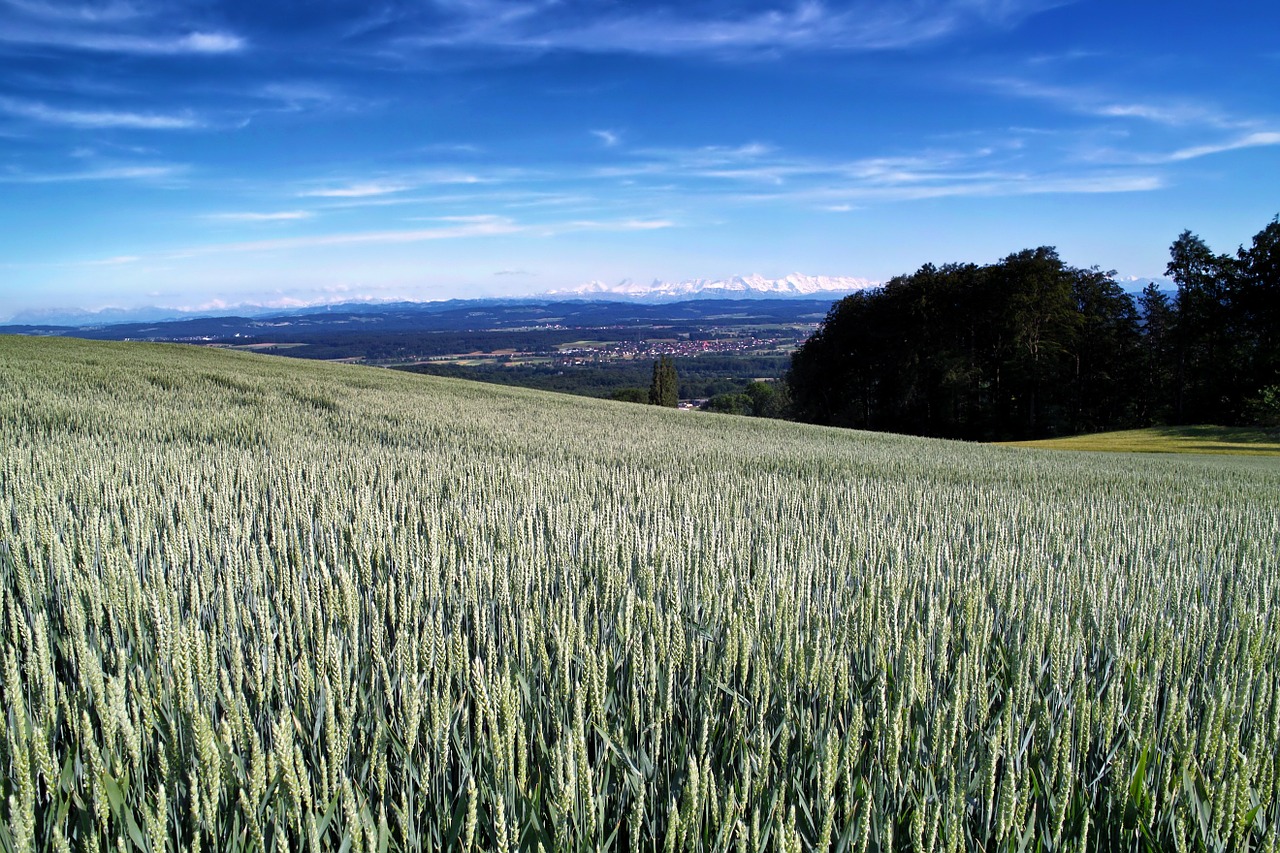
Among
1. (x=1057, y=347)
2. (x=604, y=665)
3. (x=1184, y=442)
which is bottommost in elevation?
(x=1184, y=442)

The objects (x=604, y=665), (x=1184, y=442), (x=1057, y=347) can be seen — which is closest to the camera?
(x=604, y=665)

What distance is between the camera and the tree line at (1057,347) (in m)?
34.2

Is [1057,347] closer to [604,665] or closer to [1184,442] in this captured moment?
[1184,442]

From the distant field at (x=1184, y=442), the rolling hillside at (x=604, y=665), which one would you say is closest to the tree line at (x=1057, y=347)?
the distant field at (x=1184, y=442)

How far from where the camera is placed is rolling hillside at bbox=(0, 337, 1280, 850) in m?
1.55

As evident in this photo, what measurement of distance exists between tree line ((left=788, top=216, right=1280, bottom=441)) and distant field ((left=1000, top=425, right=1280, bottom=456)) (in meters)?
5.52

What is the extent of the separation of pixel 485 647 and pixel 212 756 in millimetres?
1323

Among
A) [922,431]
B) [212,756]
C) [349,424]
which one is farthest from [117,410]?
[922,431]

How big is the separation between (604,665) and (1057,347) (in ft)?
134

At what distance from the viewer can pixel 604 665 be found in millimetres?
2080

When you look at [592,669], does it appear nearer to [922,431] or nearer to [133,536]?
[133,536]

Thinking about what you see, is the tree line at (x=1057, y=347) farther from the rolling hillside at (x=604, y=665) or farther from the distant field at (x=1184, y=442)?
the rolling hillside at (x=604, y=665)

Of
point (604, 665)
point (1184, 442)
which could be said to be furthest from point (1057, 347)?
point (604, 665)

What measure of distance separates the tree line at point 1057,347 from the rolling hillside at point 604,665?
114 ft
